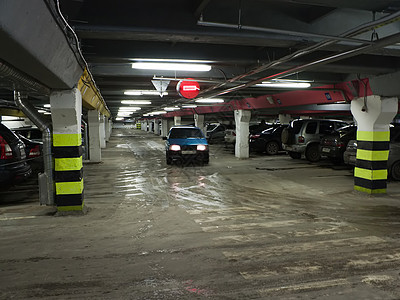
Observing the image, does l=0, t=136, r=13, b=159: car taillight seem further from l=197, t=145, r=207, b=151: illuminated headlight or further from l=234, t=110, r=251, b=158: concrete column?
l=234, t=110, r=251, b=158: concrete column

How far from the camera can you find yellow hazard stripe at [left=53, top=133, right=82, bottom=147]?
582 cm

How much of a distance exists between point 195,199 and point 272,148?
10.5m

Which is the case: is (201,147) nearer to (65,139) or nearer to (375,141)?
(375,141)

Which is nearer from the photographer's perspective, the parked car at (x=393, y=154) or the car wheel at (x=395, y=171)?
the parked car at (x=393, y=154)

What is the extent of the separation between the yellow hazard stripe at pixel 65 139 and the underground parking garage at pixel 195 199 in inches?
1.0

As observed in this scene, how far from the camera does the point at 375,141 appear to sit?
7598 mm

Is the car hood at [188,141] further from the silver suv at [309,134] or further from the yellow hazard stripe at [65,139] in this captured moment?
the yellow hazard stripe at [65,139]

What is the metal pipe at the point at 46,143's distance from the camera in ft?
19.8

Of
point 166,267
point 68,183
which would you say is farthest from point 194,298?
point 68,183

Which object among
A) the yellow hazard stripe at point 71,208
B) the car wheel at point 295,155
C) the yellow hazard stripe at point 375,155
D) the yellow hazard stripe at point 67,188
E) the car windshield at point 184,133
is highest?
the car windshield at point 184,133

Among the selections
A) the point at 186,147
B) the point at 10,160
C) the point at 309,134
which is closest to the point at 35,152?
the point at 10,160

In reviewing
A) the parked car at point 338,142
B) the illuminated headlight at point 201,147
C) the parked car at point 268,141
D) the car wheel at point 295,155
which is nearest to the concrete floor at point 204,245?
the parked car at point 338,142

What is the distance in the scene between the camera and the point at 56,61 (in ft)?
13.1

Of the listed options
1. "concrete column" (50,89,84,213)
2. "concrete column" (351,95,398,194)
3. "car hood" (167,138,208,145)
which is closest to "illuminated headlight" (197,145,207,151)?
"car hood" (167,138,208,145)
